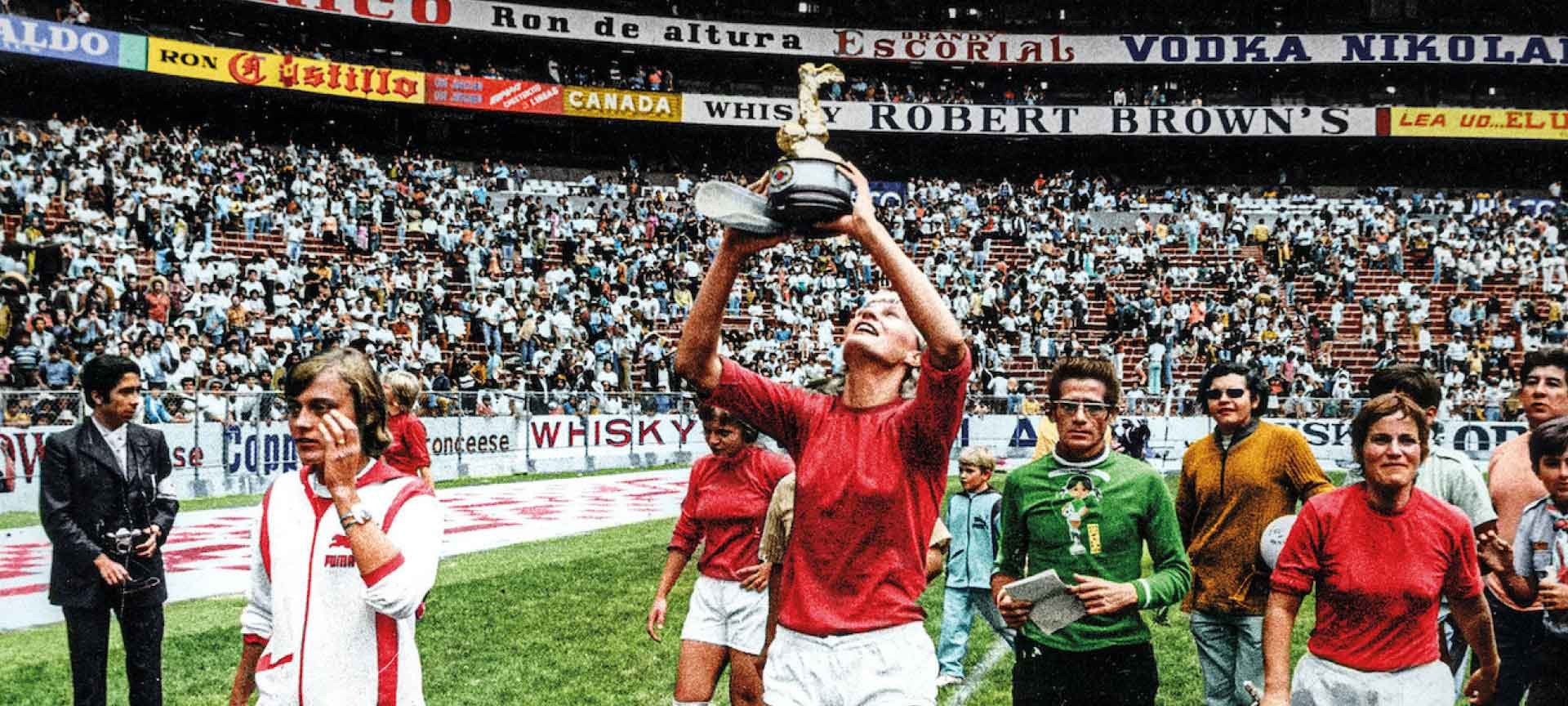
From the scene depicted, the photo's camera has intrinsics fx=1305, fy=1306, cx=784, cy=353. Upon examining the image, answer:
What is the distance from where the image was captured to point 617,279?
1329 inches

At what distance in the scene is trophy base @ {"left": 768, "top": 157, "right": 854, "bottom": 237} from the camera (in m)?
2.91

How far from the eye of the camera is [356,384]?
133 inches

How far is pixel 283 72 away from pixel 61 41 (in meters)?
6.42

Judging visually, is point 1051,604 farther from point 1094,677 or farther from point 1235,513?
point 1235,513

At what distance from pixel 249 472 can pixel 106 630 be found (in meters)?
13.5

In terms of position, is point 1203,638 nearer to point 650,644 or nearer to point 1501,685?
point 1501,685

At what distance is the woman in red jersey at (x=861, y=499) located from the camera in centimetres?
338

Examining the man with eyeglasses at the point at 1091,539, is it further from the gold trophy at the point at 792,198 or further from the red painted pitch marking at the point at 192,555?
the red painted pitch marking at the point at 192,555

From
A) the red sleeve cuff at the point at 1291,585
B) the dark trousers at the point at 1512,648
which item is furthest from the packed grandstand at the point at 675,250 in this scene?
the dark trousers at the point at 1512,648

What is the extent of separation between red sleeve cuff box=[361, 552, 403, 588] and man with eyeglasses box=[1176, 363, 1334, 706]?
3933 millimetres

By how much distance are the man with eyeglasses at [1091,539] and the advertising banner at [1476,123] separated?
1938 inches

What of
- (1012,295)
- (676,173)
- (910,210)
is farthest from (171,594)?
(676,173)

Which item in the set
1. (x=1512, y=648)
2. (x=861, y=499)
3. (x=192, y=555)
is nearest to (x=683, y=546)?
(x=861, y=499)

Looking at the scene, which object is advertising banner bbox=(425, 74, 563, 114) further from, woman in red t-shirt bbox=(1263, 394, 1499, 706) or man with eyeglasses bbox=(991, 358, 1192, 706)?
woman in red t-shirt bbox=(1263, 394, 1499, 706)
